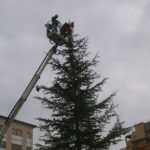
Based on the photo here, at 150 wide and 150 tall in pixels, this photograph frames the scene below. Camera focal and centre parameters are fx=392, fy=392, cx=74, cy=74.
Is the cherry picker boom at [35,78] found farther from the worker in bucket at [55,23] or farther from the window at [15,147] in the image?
the window at [15,147]

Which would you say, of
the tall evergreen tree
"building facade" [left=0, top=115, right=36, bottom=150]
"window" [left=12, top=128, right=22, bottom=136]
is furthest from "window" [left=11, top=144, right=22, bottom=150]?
the tall evergreen tree

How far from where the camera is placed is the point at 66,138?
2533 centimetres

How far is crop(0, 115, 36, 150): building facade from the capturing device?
72.8 meters

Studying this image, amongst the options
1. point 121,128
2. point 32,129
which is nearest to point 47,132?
point 121,128

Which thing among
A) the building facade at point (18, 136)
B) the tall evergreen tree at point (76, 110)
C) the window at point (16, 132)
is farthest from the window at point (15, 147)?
the tall evergreen tree at point (76, 110)

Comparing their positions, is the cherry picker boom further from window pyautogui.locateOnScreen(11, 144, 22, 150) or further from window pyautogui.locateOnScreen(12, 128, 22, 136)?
window pyautogui.locateOnScreen(12, 128, 22, 136)

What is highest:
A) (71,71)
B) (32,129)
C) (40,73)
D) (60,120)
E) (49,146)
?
(32,129)

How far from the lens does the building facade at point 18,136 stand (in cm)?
7275

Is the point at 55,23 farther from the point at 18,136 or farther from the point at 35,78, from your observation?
the point at 18,136

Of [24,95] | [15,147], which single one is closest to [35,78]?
[24,95]

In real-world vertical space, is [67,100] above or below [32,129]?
below

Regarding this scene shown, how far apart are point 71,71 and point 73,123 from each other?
379 centimetres

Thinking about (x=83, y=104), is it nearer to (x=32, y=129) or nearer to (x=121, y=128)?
(x=121, y=128)

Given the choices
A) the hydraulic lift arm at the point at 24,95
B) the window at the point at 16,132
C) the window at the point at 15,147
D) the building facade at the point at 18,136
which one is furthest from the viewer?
the window at the point at 16,132
